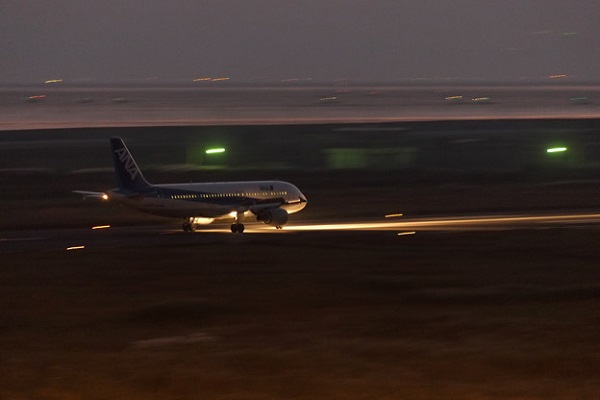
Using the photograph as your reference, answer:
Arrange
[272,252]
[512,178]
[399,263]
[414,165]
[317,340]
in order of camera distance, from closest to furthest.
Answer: [317,340], [399,263], [272,252], [512,178], [414,165]

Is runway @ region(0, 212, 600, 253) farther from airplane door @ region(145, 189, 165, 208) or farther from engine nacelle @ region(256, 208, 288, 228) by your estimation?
airplane door @ region(145, 189, 165, 208)

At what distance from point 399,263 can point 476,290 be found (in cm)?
903

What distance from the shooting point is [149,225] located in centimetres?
7694

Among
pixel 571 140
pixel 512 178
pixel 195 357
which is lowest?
pixel 195 357

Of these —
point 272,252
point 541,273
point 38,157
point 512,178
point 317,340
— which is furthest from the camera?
point 38,157

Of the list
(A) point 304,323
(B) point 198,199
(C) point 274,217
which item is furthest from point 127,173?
(A) point 304,323

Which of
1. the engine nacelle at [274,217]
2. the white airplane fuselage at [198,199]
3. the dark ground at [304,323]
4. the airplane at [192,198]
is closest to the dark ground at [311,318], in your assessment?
the dark ground at [304,323]

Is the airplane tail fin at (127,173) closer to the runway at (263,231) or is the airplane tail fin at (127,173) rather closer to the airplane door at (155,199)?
the airplane door at (155,199)

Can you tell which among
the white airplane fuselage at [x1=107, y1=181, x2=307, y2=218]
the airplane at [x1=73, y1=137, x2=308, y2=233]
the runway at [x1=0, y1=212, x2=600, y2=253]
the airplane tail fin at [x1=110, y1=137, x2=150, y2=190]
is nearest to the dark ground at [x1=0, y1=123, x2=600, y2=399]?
the runway at [x1=0, y1=212, x2=600, y2=253]

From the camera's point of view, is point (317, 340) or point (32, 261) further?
point (32, 261)

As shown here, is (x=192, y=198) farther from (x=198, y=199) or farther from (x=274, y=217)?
(x=274, y=217)

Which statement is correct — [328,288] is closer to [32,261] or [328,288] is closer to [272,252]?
[272,252]

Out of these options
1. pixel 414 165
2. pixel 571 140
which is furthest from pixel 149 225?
pixel 571 140

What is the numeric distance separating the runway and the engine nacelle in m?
0.62
